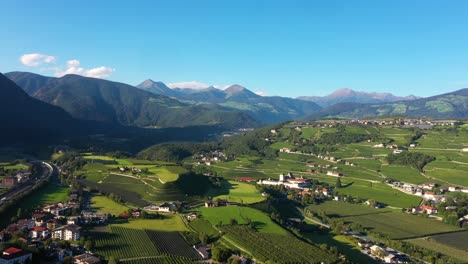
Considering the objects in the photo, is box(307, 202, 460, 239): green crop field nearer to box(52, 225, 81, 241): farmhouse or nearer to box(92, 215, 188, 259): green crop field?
box(92, 215, 188, 259): green crop field

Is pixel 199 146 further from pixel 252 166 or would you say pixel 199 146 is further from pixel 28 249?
pixel 28 249

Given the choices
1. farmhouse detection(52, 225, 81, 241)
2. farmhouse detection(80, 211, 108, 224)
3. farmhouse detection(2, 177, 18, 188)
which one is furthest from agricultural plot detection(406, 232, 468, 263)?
farmhouse detection(2, 177, 18, 188)

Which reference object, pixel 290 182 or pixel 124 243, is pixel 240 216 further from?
pixel 290 182

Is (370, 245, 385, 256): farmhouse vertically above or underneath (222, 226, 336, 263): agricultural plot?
underneath

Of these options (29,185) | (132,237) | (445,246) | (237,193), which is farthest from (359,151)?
(132,237)

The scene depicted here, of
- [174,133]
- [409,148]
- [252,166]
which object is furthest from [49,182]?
[174,133]

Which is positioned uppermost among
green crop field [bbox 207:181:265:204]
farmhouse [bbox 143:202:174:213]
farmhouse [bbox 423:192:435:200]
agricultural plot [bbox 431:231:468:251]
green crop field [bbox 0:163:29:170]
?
green crop field [bbox 0:163:29:170]
